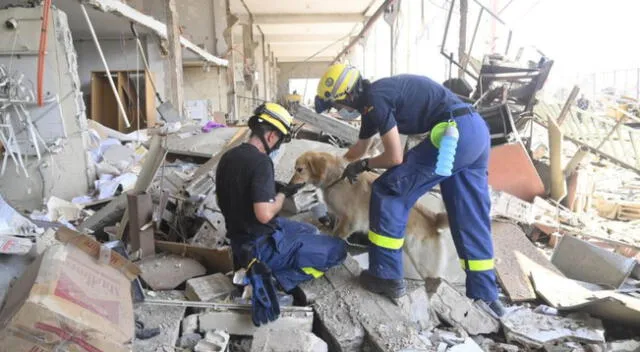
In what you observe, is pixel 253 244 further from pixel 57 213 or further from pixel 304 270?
pixel 57 213

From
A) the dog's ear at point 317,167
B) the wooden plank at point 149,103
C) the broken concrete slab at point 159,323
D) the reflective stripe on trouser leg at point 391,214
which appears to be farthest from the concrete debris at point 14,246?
the wooden plank at point 149,103

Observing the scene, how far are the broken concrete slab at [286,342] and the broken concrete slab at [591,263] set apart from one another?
10.5 feet

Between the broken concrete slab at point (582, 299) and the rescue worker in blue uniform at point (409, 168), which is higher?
the rescue worker in blue uniform at point (409, 168)

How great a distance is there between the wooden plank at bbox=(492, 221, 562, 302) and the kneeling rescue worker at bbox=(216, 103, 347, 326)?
1671 mm

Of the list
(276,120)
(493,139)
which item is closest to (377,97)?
(276,120)

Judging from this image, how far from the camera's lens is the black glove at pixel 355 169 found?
3.53m

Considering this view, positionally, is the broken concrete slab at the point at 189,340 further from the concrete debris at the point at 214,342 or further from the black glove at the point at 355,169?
the black glove at the point at 355,169

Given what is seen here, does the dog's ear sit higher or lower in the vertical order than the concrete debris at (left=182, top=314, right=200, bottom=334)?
higher

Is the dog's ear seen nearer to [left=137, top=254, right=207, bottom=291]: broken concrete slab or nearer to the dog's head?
the dog's head

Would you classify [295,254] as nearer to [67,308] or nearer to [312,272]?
[312,272]

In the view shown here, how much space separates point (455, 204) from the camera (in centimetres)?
358

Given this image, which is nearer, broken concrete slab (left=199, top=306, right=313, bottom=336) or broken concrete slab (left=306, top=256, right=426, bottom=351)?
broken concrete slab (left=306, top=256, right=426, bottom=351)

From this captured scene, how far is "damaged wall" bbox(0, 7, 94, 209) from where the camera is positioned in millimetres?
5895

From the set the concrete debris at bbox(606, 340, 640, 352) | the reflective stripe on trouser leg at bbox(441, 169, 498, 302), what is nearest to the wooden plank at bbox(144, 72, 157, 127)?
the reflective stripe on trouser leg at bbox(441, 169, 498, 302)
